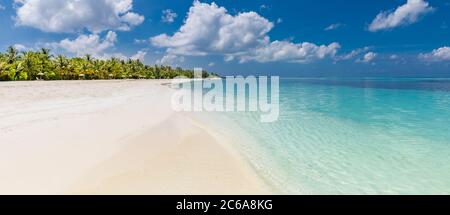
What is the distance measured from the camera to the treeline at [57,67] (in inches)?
1758

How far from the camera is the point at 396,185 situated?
5.41 m

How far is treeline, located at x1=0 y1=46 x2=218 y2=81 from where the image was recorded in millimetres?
44656

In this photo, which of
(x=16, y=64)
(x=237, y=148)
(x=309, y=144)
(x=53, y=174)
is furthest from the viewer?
(x=16, y=64)

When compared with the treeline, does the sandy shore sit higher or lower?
lower

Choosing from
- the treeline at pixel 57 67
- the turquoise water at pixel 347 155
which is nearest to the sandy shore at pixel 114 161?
the turquoise water at pixel 347 155

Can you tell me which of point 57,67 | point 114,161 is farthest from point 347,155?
point 57,67

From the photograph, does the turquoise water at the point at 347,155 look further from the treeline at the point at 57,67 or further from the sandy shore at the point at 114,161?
the treeline at the point at 57,67

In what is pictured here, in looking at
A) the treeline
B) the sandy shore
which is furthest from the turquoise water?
the treeline

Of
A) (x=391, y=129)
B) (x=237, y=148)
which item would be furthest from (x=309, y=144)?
(x=391, y=129)

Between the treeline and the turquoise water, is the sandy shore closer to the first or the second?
the turquoise water
